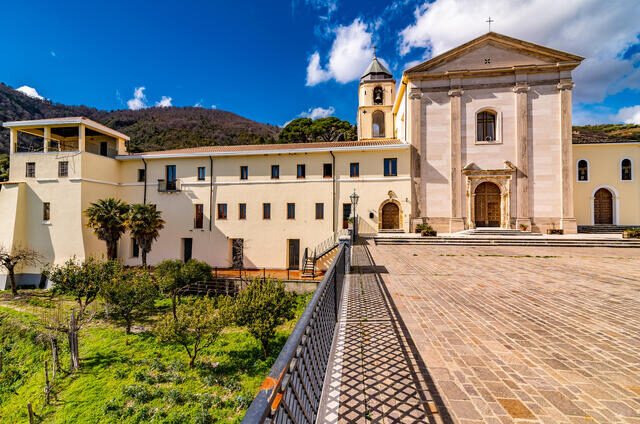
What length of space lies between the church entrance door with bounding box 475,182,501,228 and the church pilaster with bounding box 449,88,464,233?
5.85ft

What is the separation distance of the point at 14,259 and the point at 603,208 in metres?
49.2

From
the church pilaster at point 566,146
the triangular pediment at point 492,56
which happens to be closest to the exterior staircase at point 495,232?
the church pilaster at point 566,146

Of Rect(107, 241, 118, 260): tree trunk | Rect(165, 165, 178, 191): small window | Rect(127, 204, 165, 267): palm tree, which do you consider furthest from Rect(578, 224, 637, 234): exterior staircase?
Rect(107, 241, 118, 260): tree trunk

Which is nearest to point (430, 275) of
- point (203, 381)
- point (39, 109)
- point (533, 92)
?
point (203, 381)

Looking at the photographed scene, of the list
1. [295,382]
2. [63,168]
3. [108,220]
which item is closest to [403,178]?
[295,382]

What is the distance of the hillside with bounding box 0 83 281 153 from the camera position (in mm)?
64500

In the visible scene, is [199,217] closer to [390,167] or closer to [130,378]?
[130,378]

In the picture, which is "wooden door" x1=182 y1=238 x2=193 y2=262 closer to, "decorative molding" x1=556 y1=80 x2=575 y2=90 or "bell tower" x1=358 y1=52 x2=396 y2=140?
"bell tower" x1=358 y1=52 x2=396 y2=140

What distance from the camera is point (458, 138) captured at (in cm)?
2219

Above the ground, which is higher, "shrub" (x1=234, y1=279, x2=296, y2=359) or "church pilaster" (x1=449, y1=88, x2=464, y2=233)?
"church pilaster" (x1=449, y1=88, x2=464, y2=233)

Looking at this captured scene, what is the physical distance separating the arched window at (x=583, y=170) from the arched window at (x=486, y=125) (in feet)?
26.6

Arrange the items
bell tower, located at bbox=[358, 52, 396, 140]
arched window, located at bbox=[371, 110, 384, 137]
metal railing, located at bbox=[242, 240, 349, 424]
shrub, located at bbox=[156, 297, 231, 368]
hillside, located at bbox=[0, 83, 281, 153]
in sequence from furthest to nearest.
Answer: hillside, located at bbox=[0, 83, 281, 153]
arched window, located at bbox=[371, 110, 384, 137]
bell tower, located at bbox=[358, 52, 396, 140]
shrub, located at bbox=[156, 297, 231, 368]
metal railing, located at bbox=[242, 240, 349, 424]

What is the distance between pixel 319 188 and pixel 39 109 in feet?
314

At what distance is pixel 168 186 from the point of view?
25.4m
